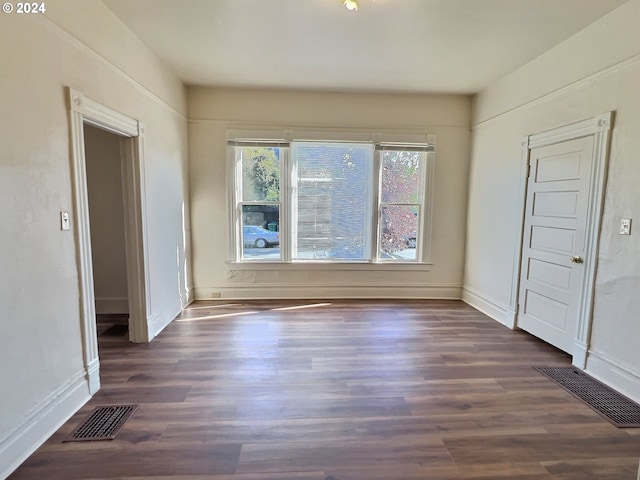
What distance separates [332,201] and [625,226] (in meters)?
3.08


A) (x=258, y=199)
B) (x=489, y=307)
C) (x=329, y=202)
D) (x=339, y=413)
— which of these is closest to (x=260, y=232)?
(x=258, y=199)

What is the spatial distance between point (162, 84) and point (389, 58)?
97.3 inches

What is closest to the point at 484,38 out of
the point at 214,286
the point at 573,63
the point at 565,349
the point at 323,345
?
the point at 573,63

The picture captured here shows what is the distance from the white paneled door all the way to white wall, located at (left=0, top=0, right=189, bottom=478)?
4.04m

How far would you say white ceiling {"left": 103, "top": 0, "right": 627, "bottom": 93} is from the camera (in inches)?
96.4

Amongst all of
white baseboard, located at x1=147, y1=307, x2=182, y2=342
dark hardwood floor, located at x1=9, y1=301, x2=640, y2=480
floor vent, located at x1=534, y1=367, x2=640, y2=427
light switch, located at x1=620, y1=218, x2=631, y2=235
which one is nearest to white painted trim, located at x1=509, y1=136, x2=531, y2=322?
dark hardwood floor, located at x1=9, y1=301, x2=640, y2=480

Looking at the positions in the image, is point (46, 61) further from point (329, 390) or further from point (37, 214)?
point (329, 390)

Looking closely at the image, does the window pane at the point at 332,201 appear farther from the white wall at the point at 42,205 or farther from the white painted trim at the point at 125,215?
the white wall at the point at 42,205

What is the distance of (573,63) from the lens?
287 centimetres

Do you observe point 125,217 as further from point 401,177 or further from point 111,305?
point 401,177

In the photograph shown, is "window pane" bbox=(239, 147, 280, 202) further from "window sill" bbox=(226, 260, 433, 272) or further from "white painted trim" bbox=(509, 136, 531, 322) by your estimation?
"white painted trim" bbox=(509, 136, 531, 322)

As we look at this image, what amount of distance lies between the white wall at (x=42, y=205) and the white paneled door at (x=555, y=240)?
404cm

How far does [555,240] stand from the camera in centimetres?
314

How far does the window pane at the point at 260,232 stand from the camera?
453 centimetres
